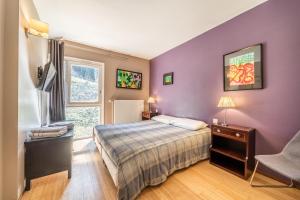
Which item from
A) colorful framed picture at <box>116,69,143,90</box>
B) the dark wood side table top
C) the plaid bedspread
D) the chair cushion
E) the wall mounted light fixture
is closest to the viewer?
the chair cushion

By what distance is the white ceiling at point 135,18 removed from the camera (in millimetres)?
1963

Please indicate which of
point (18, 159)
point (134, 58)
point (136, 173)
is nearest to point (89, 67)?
point (134, 58)

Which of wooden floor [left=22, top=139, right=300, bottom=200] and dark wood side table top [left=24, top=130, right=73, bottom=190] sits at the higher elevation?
dark wood side table top [left=24, top=130, right=73, bottom=190]

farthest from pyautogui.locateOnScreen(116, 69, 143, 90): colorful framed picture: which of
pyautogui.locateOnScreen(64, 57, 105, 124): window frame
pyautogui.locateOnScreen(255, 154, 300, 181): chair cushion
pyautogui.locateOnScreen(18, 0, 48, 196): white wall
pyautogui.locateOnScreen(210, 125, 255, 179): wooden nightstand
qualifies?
pyautogui.locateOnScreen(255, 154, 300, 181): chair cushion

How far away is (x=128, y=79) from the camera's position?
415cm

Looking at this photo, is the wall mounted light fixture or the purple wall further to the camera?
the wall mounted light fixture

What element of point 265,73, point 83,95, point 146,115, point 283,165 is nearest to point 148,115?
point 146,115

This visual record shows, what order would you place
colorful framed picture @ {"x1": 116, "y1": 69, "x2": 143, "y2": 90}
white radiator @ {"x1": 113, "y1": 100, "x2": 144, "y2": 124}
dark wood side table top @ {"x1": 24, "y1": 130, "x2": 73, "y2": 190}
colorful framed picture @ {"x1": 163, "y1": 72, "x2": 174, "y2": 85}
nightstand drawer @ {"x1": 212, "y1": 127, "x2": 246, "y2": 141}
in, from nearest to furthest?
dark wood side table top @ {"x1": 24, "y1": 130, "x2": 73, "y2": 190} < nightstand drawer @ {"x1": 212, "y1": 127, "x2": 246, "y2": 141} < colorful framed picture @ {"x1": 163, "y1": 72, "x2": 174, "y2": 85} < white radiator @ {"x1": 113, "y1": 100, "x2": 144, "y2": 124} < colorful framed picture @ {"x1": 116, "y1": 69, "x2": 143, "y2": 90}

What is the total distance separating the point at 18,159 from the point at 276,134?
3147 millimetres

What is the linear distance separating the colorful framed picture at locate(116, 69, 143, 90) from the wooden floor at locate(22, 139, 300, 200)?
2489 millimetres

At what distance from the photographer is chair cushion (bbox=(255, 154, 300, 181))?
1.29 meters

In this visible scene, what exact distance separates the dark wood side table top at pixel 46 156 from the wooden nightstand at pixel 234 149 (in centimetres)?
227

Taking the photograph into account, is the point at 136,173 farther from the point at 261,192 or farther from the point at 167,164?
the point at 261,192

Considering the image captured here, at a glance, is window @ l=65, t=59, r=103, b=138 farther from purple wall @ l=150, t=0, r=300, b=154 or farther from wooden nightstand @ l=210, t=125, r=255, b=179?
wooden nightstand @ l=210, t=125, r=255, b=179
